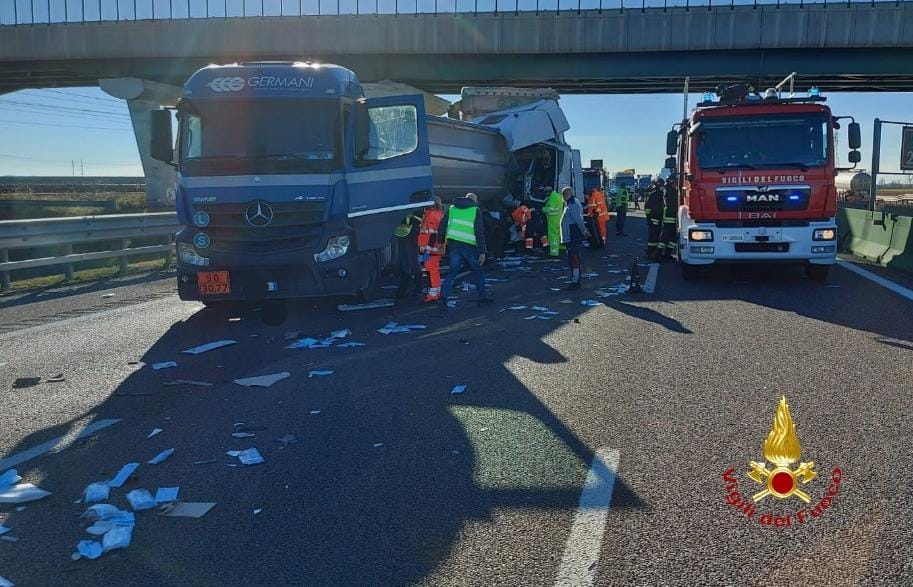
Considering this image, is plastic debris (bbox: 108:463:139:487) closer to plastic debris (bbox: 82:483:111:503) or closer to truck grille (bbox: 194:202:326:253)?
plastic debris (bbox: 82:483:111:503)

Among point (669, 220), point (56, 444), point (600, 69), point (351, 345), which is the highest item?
point (600, 69)

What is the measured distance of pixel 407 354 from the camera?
8.04m

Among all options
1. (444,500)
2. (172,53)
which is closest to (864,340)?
(444,500)

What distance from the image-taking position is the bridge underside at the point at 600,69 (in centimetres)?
3575

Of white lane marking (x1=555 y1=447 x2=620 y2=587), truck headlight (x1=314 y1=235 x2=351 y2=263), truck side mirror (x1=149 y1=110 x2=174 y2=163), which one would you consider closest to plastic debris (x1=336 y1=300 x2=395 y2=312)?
truck headlight (x1=314 y1=235 x2=351 y2=263)

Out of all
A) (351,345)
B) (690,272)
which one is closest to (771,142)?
(690,272)

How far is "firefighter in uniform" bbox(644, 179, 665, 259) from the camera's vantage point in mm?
16578

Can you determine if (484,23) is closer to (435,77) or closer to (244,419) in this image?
(435,77)

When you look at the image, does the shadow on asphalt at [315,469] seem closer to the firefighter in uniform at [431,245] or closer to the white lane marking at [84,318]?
the white lane marking at [84,318]

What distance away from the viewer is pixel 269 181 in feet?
31.9

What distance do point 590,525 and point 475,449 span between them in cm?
128

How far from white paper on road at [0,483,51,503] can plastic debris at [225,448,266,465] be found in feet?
3.38

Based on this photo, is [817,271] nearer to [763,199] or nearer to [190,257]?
[763,199]

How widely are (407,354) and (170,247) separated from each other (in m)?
10.5
